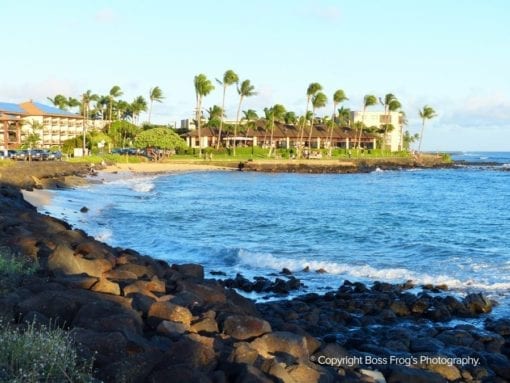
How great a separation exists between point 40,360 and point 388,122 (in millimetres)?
124077

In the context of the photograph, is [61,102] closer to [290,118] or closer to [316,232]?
[290,118]

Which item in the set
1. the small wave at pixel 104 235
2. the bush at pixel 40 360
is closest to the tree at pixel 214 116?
the small wave at pixel 104 235

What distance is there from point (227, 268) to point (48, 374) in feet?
43.3

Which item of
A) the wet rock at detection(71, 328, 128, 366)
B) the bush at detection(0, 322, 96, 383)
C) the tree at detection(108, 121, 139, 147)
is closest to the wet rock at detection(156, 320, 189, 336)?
the wet rock at detection(71, 328, 128, 366)

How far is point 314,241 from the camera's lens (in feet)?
75.9

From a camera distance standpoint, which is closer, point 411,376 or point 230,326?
point 411,376

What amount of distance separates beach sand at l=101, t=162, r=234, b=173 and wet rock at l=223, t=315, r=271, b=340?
5993 cm

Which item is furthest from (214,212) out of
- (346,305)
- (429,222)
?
(346,305)

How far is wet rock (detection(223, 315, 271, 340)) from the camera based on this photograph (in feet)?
23.8

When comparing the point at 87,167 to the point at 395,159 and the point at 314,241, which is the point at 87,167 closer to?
the point at 314,241

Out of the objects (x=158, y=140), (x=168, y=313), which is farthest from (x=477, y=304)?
(x=158, y=140)

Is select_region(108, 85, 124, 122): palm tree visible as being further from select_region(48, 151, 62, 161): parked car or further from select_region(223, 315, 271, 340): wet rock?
select_region(223, 315, 271, 340): wet rock

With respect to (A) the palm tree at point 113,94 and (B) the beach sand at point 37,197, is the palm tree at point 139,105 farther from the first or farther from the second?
(B) the beach sand at point 37,197

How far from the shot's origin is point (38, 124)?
8281 centimetres
